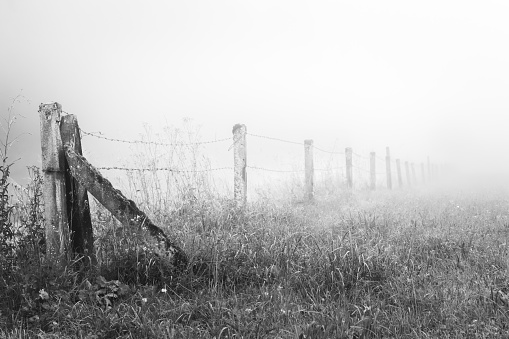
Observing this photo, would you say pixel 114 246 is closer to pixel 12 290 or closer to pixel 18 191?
pixel 12 290

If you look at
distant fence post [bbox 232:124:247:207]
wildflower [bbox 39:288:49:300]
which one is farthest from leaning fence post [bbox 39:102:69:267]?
distant fence post [bbox 232:124:247:207]

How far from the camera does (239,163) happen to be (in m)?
8.05

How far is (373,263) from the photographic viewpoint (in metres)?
3.70

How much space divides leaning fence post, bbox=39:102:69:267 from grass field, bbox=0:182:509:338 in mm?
240

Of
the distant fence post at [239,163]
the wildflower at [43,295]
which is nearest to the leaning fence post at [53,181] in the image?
the wildflower at [43,295]

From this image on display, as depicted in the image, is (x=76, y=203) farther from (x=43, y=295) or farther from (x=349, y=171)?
(x=349, y=171)

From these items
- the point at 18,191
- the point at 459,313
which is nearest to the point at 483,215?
the point at 459,313

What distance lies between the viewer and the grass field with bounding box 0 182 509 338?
269 centimetres

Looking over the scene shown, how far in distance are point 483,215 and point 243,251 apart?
5268mm

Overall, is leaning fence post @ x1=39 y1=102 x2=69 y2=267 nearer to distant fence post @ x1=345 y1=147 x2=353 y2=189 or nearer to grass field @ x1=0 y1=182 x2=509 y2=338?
grass field @ x1=0 y1=182 x2=509 y2=338

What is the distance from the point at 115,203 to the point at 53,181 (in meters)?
0.64

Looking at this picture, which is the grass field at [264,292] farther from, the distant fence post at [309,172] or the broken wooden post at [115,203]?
the distant fence post at [309,172]

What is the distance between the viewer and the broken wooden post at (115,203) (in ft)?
11.7

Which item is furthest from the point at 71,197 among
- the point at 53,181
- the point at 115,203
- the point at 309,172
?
A: the point at 309,172
